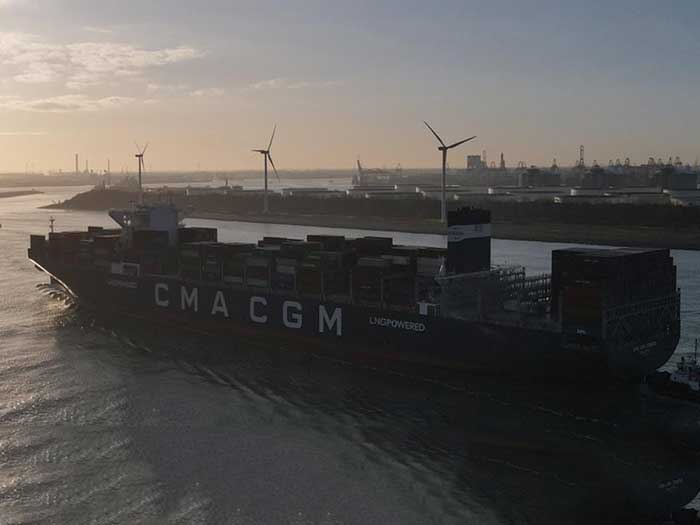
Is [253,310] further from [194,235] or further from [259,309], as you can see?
[194,235]

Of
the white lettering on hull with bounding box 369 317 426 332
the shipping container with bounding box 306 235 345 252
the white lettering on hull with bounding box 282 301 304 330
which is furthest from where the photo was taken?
the shipping container with bounding box 306 235 345 252

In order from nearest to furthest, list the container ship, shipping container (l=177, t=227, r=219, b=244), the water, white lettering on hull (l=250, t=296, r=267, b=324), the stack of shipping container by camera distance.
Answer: the water
the stack of shipping container
the container ship
white lettering on hull (l=250, t=296, r=267, b=324)
shipping container (l=177, t=227, r=219, b=244)

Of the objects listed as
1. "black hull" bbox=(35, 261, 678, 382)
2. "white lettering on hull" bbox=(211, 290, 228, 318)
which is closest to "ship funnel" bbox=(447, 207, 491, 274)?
"black hull" bbox=(35, 261, 678, 382)

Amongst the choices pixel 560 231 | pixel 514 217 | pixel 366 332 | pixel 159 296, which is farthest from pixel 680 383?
pixel 514 217

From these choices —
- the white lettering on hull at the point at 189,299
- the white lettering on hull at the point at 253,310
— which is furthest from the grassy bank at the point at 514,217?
the white lettering on hull at the point at 253,310

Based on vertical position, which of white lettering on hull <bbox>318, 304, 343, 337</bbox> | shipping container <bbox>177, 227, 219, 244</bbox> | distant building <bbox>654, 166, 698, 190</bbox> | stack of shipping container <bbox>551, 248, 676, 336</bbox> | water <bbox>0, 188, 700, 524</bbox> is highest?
distant building <bbox>654, 166, 698, 190</bbox>

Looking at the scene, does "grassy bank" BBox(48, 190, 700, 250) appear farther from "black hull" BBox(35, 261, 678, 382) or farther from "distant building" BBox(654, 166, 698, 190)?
"distant building" BBox(654, 166, 698, 190)

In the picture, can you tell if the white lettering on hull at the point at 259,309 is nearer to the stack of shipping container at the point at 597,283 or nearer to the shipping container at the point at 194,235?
the shipping container at the point at 194,235
